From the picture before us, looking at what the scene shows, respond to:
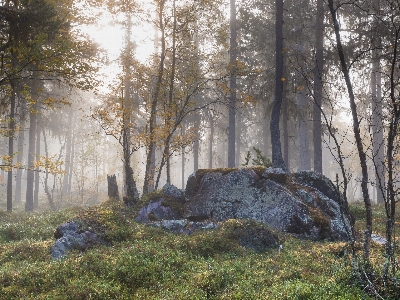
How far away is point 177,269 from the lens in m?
7.34

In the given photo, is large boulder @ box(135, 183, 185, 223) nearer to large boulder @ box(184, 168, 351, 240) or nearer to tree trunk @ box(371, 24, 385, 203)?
large boulder @ box(184, 168, 351, 240)

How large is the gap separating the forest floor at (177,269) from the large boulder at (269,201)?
1.45 m

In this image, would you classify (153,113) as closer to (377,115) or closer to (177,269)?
(177,269)

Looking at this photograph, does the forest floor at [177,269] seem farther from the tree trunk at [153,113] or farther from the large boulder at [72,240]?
the tree trunk at [153,113]

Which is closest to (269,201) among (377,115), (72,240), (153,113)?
(377,115)

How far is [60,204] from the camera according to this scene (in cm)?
3469

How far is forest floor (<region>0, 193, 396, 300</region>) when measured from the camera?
5.92 m

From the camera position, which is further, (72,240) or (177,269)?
(72,240)

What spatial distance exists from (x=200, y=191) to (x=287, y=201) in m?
3.52

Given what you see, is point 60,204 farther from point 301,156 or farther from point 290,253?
point 290,253

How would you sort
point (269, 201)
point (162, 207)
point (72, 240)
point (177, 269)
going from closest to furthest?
point (177, 269) < point (72, 240) < point (269, 201) < point (162, 207)

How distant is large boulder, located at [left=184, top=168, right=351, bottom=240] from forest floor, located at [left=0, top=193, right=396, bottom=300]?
145 centimetres

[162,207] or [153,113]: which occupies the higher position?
[153,113]

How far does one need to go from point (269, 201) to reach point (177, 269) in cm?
588
